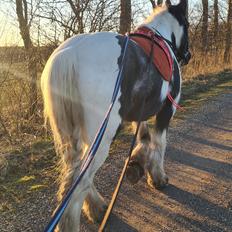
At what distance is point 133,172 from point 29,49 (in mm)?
3939

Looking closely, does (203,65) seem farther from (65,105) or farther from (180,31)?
(65,105)

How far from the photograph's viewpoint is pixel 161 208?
3980 mm

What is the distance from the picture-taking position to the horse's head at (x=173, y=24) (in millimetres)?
4719

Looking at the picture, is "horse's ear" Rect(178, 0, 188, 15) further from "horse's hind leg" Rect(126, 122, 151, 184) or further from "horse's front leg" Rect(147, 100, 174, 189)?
"horse's hind leg" Rect(126, 122, 151, 184)

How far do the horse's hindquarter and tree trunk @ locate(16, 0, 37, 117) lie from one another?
12.1 feet

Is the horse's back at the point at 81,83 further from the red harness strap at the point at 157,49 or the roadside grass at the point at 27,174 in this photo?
the roadside grass at the point at 27,174

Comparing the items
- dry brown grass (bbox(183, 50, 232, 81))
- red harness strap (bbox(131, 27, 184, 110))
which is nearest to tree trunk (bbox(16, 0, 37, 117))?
red harness strap (bbox(131, 27, 184, 110))

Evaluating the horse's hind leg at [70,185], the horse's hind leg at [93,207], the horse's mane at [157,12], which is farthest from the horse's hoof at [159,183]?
the horse's mane at [157,12]

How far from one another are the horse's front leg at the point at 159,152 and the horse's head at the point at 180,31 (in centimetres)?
87

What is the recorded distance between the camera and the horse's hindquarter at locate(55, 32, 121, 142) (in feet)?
10.4

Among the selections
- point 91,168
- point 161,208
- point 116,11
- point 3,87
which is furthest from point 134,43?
point 116,11

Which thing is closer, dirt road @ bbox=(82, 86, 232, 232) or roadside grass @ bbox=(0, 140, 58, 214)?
dirt road @ bbox=(82, 86, 232, 232)

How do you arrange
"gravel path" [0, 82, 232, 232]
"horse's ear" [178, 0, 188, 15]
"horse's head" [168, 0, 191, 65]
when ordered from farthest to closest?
1. "horse's ear" [178, 0, 188, 15]
2. "horse's head" [168, 0, 191, 65]
3. "gravel path" [0, 82, 232, 232]

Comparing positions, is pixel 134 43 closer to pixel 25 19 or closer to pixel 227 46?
pixel 25 19
